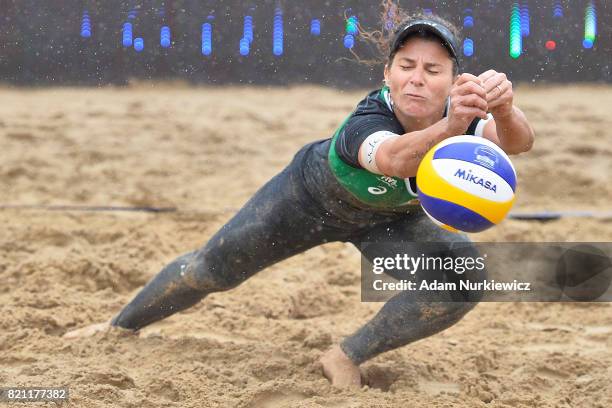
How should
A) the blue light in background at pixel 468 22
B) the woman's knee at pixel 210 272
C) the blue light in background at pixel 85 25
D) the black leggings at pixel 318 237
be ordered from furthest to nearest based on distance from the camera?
the blue light in background at pixel 85 25, the blue light in background at pixel 468 22, the woman's knee at pixel 210 272, the black leggings at pixel 318 237

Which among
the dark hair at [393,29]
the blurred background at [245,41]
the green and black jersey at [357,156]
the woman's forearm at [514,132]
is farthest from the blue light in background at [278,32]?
the woman's forearm at [514,132]

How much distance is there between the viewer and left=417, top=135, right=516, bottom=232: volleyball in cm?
260

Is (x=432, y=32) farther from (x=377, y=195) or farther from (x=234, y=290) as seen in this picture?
(x=234, y=290)

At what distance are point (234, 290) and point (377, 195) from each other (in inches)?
64.5

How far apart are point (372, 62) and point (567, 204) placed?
3.06m

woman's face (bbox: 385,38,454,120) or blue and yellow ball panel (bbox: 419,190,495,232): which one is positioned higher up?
woman's face (bbox: 385,38,454,120)

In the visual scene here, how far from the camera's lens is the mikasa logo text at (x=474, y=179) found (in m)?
2.59

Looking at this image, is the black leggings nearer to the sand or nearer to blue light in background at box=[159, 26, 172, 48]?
the sand

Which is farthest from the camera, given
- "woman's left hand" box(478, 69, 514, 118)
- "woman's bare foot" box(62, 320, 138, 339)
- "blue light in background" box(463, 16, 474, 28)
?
"blue light in background" box(463, 16, 474, 28)

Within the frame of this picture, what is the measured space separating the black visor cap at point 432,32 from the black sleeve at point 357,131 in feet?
0.87

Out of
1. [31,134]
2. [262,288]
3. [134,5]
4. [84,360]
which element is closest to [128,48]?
[134,5]

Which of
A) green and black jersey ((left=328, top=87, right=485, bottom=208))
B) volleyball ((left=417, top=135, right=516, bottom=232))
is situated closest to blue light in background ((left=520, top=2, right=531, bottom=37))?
green and black jersey ((left=328, top=87, right=485, bottom=208))

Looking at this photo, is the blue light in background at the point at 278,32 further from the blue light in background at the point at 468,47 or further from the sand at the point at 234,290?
the blue light in background at the point at 468,47

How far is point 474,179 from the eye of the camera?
8.56ft
